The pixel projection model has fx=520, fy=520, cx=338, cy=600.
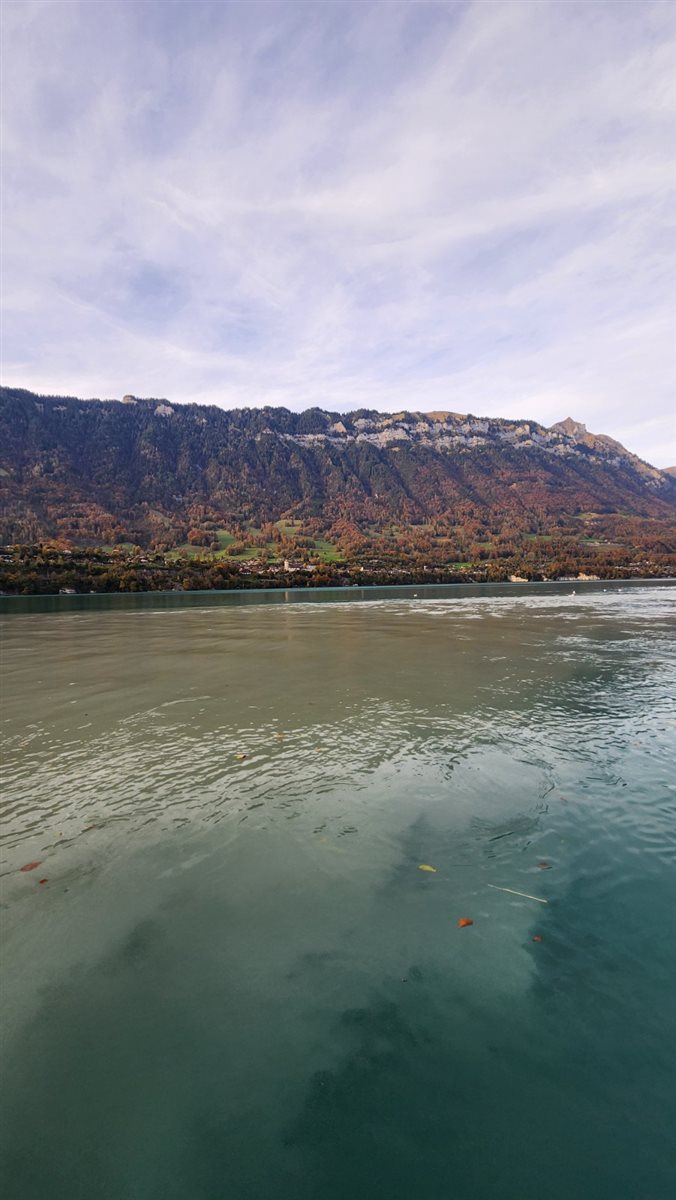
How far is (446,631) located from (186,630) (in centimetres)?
1888

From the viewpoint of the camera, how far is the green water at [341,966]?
3.30m

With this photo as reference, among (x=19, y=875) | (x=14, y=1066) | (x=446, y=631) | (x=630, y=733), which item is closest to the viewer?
(x=14, y=1066)

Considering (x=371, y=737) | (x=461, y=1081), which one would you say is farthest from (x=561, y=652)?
(x=461, y=1081)

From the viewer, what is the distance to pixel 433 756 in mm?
10727

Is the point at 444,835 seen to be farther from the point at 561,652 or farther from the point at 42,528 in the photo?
the point at 42,528

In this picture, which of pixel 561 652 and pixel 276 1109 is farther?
pixel 561 652

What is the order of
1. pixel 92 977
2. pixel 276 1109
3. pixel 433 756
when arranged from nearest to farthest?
pixel 276 1109 < pixel 92 977 < pixel 433 756

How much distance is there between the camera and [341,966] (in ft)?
16.3

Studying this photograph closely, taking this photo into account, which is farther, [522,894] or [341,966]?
[522,894]

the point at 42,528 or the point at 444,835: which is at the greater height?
the point at 42,528

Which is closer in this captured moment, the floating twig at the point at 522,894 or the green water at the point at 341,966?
the green water at the point at 341,966

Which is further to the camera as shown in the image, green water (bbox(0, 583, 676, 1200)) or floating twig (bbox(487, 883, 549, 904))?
floating twig (bbox(487, 883, 549, 904))

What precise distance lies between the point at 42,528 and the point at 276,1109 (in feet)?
644

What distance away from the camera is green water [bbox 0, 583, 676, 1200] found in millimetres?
3297
